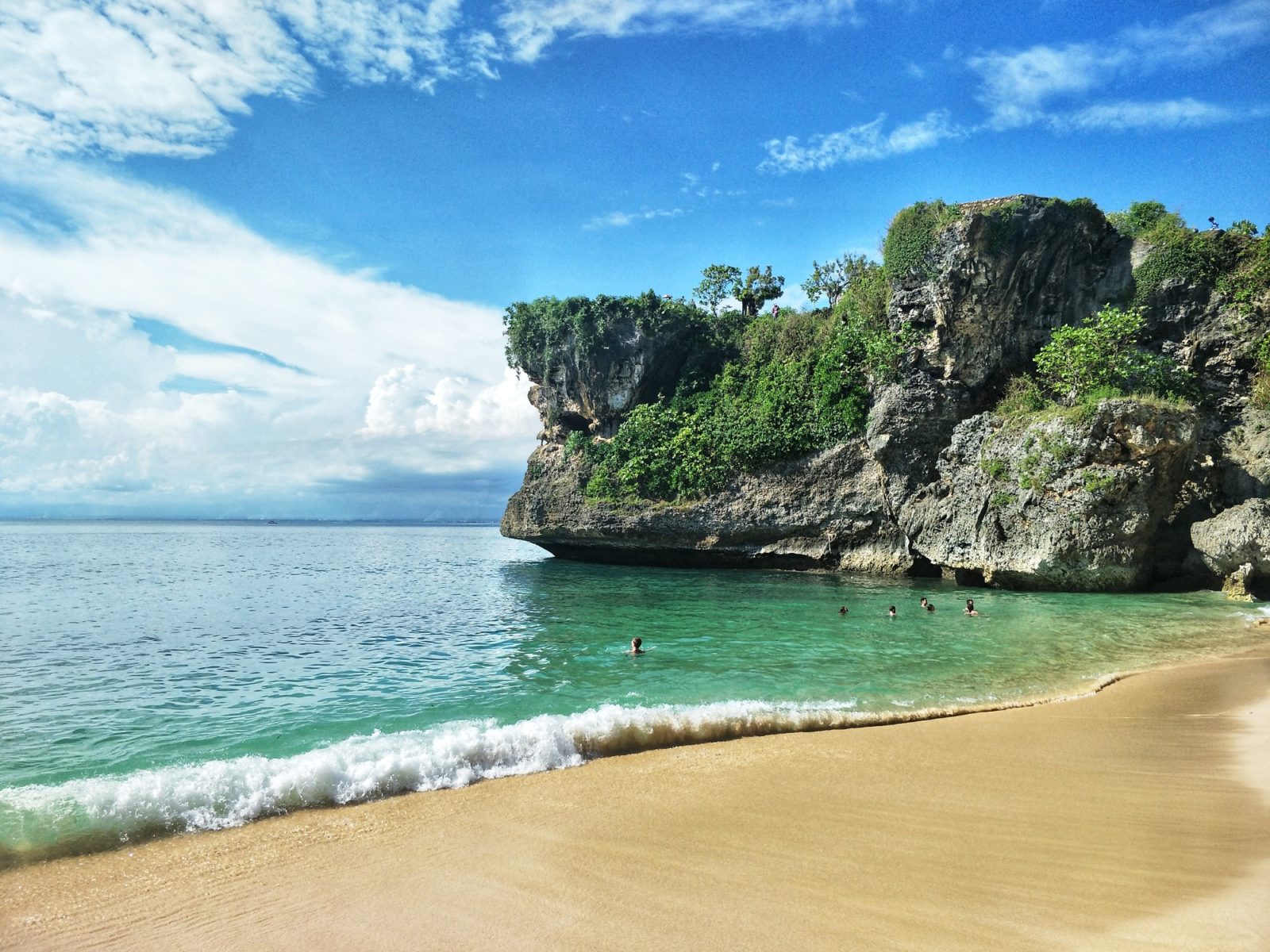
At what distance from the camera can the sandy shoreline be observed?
14.1 feet

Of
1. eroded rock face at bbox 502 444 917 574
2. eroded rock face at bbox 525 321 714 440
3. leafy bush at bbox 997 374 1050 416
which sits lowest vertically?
eroded rock face at bbox 502 444 917 574

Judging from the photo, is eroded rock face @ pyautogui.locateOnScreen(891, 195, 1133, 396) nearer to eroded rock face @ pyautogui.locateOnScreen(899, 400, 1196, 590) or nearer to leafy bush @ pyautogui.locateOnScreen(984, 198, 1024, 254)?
leafy bush @ pyautogui.locateOnScreen(984, 198, 1024, 254)

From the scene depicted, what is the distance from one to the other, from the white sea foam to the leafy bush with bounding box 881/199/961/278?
22655 millimetres

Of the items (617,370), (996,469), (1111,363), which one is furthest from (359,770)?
(617,370)

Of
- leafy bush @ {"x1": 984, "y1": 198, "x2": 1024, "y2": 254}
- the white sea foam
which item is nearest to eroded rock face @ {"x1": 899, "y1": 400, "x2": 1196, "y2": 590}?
leafy bush @ {"x1": 984, "y1": 198, "x2": 1024, "y2": 254}

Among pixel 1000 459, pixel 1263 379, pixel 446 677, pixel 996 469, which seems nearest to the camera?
pixel 446 677

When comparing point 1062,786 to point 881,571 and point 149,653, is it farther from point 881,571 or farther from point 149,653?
point 881,571

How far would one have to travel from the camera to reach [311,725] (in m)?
9.23

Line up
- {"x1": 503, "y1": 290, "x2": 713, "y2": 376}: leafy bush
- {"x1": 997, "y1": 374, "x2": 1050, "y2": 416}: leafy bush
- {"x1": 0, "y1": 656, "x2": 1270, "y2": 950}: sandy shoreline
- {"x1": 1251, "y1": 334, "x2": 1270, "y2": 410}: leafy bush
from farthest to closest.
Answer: {"x1": 503, "y1": 290, "x2": 713, "y2": 376}: leafy bush
{"x1": 997, "y1": 374, "x2": 1050, "y2": 416}: leafy bush
{"x1": 1251, "y1": 334, "x2": 1270, "y2": 410}: leafy bush
{"x1": 0, "y1": 656, "x2": 1270, "y2": 950}: sandy shoreline

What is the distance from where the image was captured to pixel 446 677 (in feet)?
39.4

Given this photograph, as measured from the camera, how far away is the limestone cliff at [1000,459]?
20.7 metres

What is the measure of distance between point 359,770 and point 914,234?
93.1 ft

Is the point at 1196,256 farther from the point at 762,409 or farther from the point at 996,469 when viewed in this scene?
the point at 762,409

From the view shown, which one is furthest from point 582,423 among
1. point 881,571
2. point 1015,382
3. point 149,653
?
point 149,653
